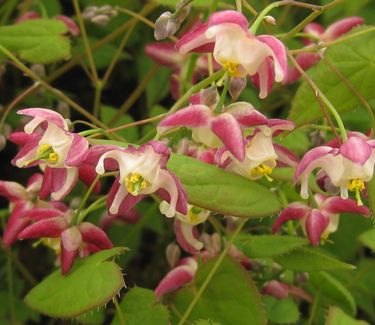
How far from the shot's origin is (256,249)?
3.96 ft

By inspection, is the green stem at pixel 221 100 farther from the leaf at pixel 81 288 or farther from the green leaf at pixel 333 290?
the green leaf at pixel 333 290

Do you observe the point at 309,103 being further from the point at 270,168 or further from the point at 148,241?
the point at 148,241

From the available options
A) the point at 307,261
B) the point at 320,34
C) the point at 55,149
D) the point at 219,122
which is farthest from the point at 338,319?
the point at 320,34

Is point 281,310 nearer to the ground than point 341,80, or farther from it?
nearer to the ground

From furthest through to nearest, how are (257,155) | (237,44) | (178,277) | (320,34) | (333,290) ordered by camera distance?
(320,34)
(333,290)
(178,277)
(257,155)
(237,44)

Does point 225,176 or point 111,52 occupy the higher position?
point 225,176

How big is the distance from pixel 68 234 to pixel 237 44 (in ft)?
1.38

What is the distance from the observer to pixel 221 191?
1001mm

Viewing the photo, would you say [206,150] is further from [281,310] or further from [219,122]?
[281,310]

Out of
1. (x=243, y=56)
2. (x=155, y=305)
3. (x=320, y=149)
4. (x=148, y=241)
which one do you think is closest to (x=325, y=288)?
(x=155, y=305)

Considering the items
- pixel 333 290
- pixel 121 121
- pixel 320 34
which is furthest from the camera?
pixel 121 121

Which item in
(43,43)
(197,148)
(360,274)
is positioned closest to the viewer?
(197,148)

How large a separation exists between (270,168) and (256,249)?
0.18m

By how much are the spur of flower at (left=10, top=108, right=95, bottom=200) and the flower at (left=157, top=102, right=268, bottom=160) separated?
11cm
